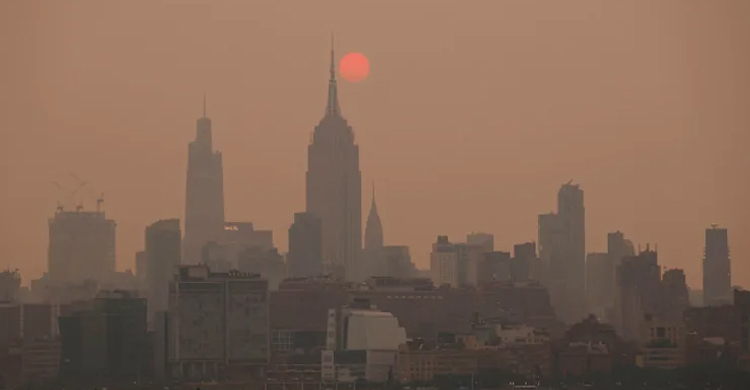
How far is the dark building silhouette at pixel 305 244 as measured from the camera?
381ft

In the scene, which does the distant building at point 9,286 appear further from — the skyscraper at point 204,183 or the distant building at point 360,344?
the skyscraper at point 204,183

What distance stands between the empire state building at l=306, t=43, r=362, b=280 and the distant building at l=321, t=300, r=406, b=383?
3340 cm

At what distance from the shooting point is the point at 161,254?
10269 centimetres

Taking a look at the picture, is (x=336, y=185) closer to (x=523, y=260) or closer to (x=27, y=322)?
(x=523, y=260)

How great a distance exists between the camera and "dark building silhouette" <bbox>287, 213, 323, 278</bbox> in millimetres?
116188

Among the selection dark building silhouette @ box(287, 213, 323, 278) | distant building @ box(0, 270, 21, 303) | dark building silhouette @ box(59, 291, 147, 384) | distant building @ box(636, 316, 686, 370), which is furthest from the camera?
dark building silhouette @ box(287, 213, 323, 278)

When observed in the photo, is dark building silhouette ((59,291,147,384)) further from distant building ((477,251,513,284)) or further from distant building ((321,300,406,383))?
distant building ((477,251,513,284))

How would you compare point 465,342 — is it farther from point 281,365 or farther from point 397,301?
point 397,301

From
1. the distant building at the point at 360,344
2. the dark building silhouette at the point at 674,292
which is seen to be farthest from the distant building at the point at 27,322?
the dark building silhouette at the point at 674,292

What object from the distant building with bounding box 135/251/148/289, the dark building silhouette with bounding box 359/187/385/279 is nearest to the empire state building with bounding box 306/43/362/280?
the dark building silhouette with bounding box 359/187/385/279

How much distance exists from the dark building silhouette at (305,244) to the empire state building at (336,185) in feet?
18.4

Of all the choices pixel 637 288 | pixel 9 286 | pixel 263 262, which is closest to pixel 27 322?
pixel 9 286

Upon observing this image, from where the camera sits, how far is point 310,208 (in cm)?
12475

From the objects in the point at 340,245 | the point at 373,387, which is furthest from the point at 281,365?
the point at 340,245
